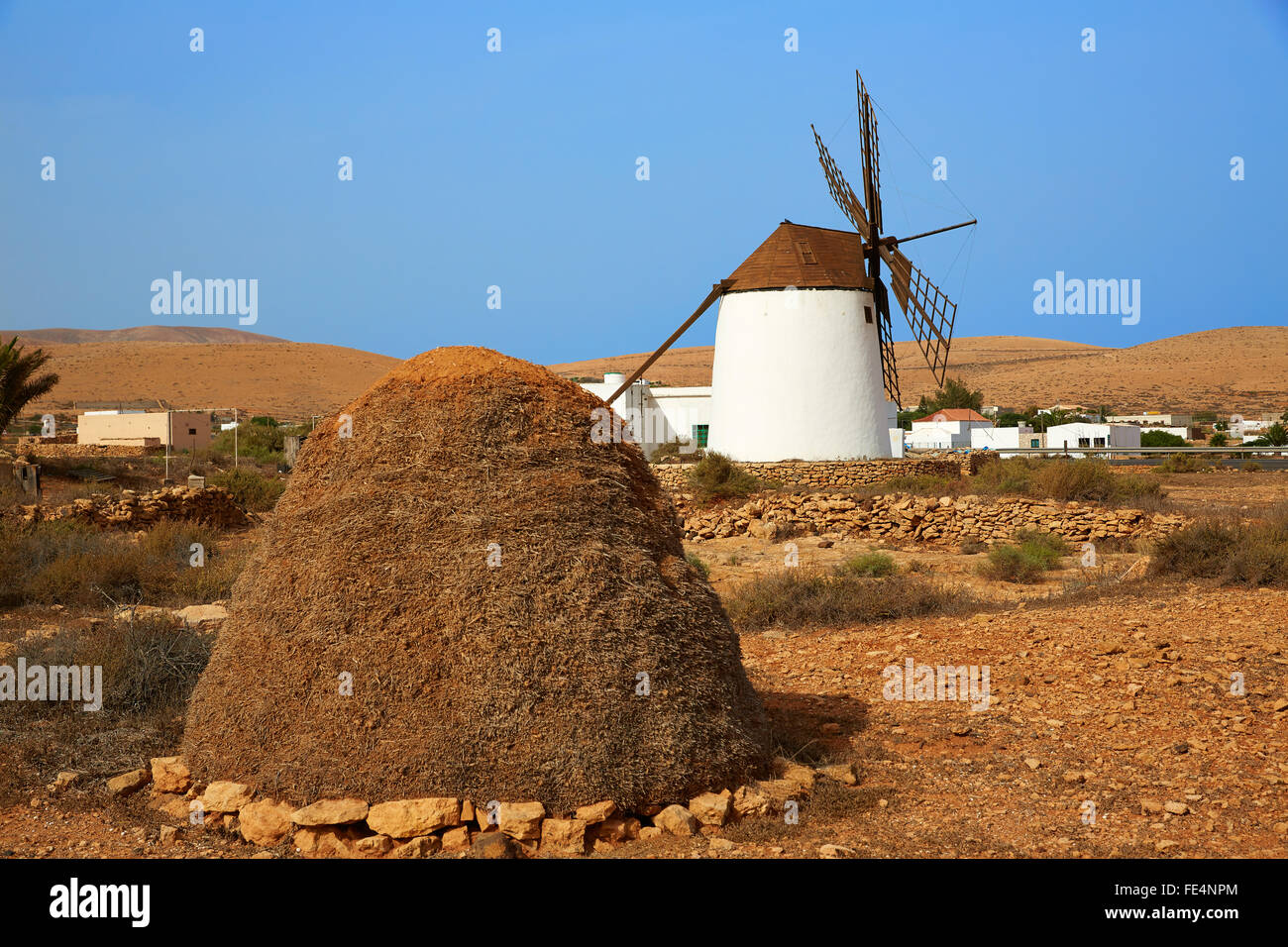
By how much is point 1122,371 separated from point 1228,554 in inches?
3066

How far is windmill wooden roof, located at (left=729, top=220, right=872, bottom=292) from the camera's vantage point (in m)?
21.8

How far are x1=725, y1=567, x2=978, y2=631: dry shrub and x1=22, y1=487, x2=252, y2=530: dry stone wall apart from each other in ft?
32.5

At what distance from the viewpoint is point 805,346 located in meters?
21.5

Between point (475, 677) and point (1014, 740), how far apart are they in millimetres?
3262

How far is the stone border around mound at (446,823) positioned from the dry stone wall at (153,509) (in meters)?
A: 10.9

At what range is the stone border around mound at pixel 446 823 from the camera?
13.4 feet

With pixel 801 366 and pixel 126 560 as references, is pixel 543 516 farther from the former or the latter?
pixel 801 366

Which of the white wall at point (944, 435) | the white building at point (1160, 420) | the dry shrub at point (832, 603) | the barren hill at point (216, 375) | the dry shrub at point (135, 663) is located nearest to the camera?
the dry shrub at point (135, 663)

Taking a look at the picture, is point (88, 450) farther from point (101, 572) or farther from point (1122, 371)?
point (1122, 371)

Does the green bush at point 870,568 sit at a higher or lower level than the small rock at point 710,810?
higher

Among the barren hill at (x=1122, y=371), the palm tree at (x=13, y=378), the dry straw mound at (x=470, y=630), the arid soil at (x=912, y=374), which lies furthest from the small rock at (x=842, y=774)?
the barren hill at (x=1122, y=371)

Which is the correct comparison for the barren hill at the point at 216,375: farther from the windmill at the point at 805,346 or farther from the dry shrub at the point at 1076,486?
the dry shrub at the point at 1076,486

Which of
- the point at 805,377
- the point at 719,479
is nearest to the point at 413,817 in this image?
the point at 719,479

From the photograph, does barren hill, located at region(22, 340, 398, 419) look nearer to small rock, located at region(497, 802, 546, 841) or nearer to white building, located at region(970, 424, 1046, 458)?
white building, located at region(970, 424, 1046, 458)
